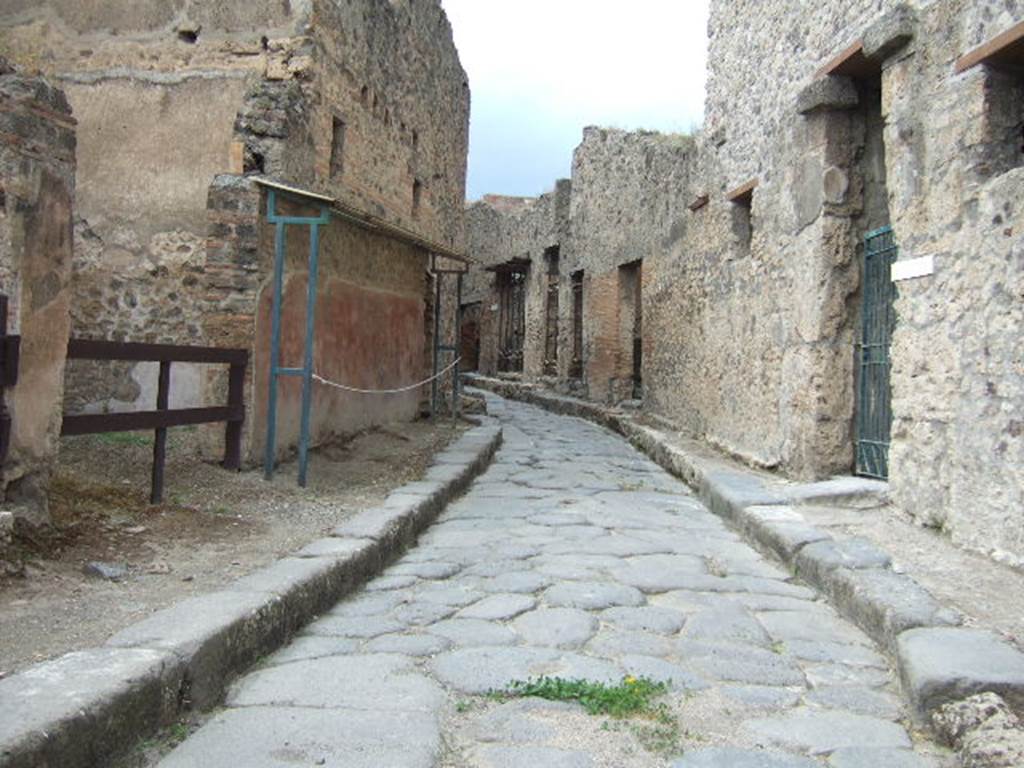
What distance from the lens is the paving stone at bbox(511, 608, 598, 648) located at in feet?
10.8

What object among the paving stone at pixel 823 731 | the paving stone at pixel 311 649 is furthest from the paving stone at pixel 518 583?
the paving stone at pixel 823 731

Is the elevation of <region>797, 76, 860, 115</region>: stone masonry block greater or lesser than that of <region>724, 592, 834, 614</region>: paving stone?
greater

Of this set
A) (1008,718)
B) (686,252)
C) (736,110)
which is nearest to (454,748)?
(1008,718)

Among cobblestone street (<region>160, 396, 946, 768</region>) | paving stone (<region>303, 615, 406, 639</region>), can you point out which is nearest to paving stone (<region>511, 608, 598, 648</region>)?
cobblestone street (<region>160, 396, 946, 768</region>)

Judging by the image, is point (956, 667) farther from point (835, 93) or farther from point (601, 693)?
point (835, 93)

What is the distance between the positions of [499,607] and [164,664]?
60.5 inches

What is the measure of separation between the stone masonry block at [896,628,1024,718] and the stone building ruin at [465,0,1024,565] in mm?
1180

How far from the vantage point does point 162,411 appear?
474cm

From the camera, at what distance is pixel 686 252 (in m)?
10.2

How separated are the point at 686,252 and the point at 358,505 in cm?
591

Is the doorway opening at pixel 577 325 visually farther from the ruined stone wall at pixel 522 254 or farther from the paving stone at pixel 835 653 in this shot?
the paving stone at pixel 835 653

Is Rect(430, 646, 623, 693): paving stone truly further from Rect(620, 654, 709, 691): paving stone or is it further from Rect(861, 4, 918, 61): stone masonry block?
Rect(861, 4, 918, 61): stone masonry block

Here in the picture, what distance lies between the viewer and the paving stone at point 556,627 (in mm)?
3289

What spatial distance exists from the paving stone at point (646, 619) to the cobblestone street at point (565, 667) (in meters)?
0.01
